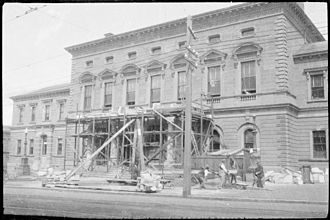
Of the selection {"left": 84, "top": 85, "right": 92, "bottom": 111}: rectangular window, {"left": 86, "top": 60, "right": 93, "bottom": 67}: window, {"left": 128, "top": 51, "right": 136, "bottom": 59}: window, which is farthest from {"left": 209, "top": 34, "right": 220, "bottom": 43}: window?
{"left": 84, "top": 85, "right": 92, "bottom": 111}: rectangular window

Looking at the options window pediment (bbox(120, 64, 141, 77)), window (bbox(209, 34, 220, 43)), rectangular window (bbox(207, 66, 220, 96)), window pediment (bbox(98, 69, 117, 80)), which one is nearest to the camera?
rectangular window (bbox(207, 66, 220, 96))

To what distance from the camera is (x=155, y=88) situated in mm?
34875

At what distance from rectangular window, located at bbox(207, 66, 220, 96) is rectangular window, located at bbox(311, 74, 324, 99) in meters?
7.18

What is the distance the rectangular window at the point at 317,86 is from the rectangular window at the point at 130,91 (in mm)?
15730

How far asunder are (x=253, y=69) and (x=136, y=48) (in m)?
11.8

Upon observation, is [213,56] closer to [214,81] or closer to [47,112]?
[214,81]

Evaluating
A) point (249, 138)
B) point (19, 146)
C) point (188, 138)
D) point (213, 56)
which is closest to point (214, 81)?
point (213, 56)

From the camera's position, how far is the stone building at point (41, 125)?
47125 millimetres

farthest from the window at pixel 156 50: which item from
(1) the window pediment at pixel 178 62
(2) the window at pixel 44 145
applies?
(2) the window at pixel 44 145

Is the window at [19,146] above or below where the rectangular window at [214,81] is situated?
below

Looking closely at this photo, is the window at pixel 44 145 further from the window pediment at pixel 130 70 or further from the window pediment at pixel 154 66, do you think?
the window pediment at pixel 154 66

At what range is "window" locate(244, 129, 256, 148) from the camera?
28.8 meters

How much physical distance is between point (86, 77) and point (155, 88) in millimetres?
8898

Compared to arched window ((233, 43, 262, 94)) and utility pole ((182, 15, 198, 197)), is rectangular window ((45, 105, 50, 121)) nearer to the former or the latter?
arched window ((233, 43, 262, 94))
